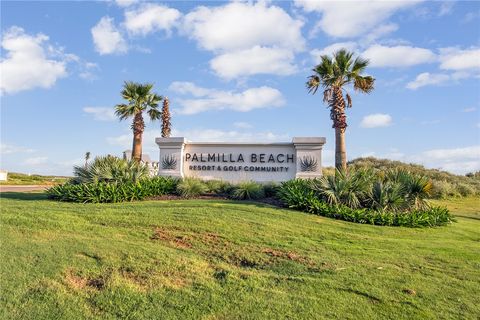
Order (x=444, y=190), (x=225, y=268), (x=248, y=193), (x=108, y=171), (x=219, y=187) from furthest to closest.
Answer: (x=444, y=190) < (x=219, y=187) < (x=108, y=171) < (x=248, y=193) < (x=225, y=268)

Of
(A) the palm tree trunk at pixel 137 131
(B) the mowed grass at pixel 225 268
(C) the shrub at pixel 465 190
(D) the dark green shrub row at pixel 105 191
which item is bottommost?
(B) the mowed grass at pixel 225 268

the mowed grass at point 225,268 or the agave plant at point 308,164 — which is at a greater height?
the agave plant at point 308,164

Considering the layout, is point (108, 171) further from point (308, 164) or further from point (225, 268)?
point (225, 268)

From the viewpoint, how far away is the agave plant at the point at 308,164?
1748 centimetres

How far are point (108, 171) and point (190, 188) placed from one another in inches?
120

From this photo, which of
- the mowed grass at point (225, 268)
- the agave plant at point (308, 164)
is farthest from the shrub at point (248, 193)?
the agave plant at point (308, 164)

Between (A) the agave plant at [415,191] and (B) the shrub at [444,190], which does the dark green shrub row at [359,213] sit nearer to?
(A) the agave plant at [415,191]

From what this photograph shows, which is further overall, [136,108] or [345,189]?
[136,108]

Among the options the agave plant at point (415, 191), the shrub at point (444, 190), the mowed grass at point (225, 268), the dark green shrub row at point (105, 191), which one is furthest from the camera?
the shrub at point (444, 190)

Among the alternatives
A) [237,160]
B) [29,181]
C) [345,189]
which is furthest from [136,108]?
[29,181]

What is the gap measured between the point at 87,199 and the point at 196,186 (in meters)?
3.97

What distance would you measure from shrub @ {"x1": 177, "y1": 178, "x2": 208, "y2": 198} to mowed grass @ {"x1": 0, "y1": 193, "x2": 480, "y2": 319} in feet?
14.4

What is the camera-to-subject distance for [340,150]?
61.5 feet

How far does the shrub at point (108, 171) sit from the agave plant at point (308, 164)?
21.7 feet
